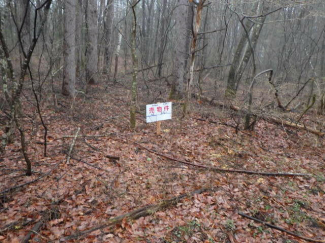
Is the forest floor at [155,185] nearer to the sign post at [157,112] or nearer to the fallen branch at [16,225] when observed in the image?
the fallen branch at [16,225]

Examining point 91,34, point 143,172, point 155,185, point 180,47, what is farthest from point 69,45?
point 155,185

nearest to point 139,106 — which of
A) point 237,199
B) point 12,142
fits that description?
point 12,142

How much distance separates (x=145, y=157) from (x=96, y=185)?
157cm

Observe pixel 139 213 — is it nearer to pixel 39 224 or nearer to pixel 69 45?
pixel 39 224

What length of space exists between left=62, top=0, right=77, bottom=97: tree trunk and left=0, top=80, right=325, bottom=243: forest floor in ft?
5.25

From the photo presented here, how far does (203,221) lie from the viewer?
3770mm

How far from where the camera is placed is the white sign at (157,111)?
20.9 feet

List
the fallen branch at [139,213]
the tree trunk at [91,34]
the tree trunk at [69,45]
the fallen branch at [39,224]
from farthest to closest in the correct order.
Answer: the tree trunk at [91,34], the tree trunk at [69,45], the fallen branch at [139,213], the fallen branch at [39,224]

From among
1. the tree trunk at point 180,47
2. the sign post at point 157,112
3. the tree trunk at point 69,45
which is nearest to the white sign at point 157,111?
the sign post at point 157,112

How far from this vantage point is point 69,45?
8312 mm

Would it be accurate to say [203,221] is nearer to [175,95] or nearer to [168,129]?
[168,129]

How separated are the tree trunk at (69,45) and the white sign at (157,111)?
4193mm

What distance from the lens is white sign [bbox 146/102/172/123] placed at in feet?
20.9

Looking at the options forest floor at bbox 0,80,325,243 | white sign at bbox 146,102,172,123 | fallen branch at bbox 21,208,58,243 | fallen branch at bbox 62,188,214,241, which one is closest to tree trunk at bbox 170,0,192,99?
forest floor at bbox 0,80,325,243
